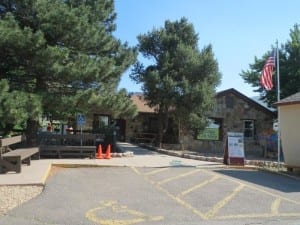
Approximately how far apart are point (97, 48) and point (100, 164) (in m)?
6.21

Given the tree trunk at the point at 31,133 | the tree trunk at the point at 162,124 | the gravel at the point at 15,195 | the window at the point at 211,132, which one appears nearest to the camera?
the gravel at the point at 15,195

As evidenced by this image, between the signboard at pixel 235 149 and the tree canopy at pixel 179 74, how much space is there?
9081 mm

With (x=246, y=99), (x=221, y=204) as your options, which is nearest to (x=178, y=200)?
(x=221, y=204)

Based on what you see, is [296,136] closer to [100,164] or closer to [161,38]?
[100,164]

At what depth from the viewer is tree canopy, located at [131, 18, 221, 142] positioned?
3080 centimetres

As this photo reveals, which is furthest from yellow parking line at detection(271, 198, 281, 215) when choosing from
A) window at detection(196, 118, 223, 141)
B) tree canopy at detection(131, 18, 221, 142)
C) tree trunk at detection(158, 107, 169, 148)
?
window at detection(196, 118, 223, 141)

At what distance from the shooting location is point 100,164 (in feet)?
60.3

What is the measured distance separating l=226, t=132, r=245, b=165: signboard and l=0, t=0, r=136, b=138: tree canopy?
5.32 metres

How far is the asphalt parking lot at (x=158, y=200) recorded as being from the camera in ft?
30.5

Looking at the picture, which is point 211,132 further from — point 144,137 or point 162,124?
point 144,137

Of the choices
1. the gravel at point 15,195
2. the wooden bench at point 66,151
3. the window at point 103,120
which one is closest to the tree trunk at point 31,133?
the wooden bench at point 66,151

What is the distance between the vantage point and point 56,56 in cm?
1856

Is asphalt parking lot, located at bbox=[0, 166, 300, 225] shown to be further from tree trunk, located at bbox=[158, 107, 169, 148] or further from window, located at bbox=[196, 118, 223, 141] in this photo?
window, located at bbox=[196, 118, 223, 141]

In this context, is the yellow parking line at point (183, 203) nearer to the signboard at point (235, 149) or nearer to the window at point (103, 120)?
the signboard at point (235, 149)
